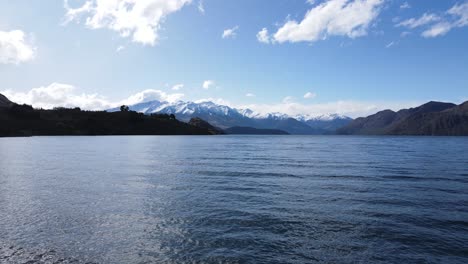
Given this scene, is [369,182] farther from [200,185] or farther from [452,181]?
[200,185]

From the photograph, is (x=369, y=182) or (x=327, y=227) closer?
(x=327, y=227)

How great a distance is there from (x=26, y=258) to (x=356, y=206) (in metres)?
25.4

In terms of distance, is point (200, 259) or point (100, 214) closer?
point (200, 259)

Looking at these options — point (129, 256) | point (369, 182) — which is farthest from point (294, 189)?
point (129, 256)

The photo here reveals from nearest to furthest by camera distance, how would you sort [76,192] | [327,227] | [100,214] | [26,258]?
[26,258] → [327,227] → [100,214] → [76,192]

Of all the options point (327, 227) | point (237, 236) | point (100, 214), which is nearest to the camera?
point (237, 236)

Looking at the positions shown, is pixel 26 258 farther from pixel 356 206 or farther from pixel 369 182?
pixel 369 182

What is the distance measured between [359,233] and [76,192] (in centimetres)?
2927

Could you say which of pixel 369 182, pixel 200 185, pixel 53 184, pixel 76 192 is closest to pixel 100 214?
pixel 76 192

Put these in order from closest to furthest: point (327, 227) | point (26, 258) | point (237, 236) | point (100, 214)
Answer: point (26, 258) → point (237, 236) → point (327, 227) → point (100, 214)

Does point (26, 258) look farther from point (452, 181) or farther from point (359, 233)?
point (452, 181)

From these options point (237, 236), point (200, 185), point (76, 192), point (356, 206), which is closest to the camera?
point (237, 236)

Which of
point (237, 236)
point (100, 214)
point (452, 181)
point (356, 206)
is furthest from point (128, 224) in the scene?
point (452, 181)

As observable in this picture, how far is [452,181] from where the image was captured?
44125 millimetres
